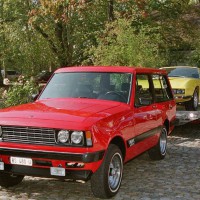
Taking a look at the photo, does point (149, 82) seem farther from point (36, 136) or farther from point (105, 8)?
point (105, 8)

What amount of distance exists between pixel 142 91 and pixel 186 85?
20.2 feet

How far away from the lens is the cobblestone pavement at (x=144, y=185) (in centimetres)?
545

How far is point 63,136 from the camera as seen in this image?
4.74m

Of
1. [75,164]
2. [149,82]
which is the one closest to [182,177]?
[149,82]

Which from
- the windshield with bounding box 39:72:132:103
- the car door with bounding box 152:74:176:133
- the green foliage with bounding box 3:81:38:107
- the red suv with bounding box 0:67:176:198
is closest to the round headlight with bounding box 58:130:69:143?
the red suv with bounding box 0:67:176:198

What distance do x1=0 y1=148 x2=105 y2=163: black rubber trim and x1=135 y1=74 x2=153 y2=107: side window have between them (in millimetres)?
1535

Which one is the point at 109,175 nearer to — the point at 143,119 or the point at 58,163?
the point at 58,163

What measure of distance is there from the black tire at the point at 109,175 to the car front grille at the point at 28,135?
0.75 metres

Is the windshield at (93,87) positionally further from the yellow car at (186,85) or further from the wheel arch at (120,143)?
the yellow car at (186,85)

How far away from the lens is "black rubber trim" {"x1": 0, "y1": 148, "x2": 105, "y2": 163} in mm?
4660

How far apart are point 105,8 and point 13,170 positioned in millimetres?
20611

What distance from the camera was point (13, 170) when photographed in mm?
4977

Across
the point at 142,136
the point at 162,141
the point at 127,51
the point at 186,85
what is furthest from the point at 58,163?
the point at 127,51

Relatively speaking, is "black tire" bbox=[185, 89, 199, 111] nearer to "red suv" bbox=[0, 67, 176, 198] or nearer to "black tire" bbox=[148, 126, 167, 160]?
"black tire" bbox=[148, 126, 167, 160]
